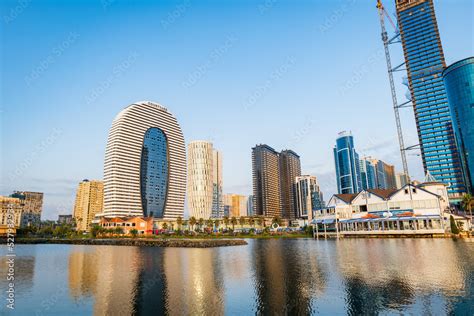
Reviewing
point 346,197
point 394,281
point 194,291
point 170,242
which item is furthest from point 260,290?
point 346,197

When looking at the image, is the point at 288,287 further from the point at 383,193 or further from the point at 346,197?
the point at 346,197

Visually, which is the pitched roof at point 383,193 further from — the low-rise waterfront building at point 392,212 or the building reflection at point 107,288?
the building reflection at point 107,288

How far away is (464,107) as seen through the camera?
18325 centimetres

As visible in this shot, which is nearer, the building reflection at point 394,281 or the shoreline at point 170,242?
the building reflection at point 394,281

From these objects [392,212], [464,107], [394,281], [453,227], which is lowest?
[394,281]

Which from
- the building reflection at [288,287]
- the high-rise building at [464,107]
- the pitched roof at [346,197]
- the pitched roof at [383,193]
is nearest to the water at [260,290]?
the building reflection at [288,287]

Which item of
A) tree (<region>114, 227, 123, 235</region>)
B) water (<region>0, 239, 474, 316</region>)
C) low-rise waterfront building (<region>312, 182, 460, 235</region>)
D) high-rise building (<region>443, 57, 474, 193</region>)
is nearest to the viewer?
water (<region>0, 239, 474, 316</region>)

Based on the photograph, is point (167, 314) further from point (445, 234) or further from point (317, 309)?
point (445, 234)

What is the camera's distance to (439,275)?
3044cm

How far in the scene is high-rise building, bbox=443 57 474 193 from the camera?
18188cm

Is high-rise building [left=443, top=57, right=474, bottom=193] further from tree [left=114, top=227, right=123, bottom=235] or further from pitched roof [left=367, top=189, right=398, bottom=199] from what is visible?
tree [left=114, top=227, right=123, bottom=235]

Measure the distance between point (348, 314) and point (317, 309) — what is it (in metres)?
2.08

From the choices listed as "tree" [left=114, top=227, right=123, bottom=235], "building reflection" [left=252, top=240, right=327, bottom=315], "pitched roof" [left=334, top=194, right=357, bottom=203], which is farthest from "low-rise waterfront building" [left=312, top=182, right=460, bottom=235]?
"tree" [left=114, top=227, right=123, bottom=235]

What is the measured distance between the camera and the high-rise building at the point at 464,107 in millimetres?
181875
